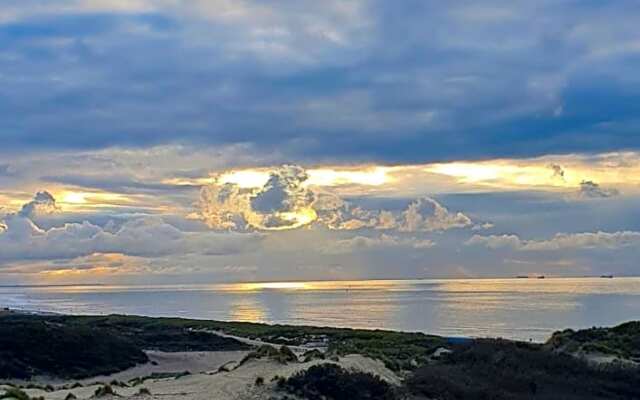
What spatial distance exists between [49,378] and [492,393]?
2296 centimetres

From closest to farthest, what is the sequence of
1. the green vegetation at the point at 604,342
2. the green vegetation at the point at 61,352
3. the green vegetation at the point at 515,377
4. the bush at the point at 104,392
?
1. the bush at the point at 104,392
2. the green vegetation at the point at 515,377
3. the green vegetation at the point at 604,342
4. the green vegetation at the point at 61,352

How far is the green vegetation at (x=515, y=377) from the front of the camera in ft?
97.3

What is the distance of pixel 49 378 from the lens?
43.0m

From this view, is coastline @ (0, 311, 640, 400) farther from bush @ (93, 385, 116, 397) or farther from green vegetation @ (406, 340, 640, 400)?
bush @ (93, 385, 116, 397)

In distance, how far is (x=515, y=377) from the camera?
3228 centimetres

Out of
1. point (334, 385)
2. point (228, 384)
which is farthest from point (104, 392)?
point (334, 385)

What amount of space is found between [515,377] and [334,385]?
8747 mm

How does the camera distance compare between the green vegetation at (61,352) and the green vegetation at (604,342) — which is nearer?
the green vegetation at (604,342)

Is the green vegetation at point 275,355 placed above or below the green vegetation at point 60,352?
above

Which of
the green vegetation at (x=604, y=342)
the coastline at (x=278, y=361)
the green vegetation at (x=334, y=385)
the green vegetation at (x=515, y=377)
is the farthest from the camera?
the green vegetation at (x=604, y=342)

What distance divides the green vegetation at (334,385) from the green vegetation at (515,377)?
7.44 feet

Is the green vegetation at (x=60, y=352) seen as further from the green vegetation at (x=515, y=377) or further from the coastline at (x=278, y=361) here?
the green vegetation at (x=515, y=377)

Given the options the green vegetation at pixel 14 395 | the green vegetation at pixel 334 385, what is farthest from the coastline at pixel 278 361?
the green vegetation at pixel 14 395

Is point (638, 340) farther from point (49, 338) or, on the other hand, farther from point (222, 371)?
point (49, 338)
